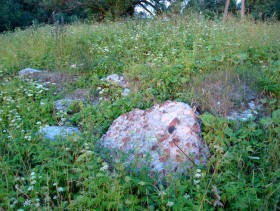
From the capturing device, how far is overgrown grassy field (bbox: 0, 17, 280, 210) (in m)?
2.61

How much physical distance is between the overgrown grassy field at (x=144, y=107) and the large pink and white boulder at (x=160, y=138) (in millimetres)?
152

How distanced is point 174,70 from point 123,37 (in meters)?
2.92

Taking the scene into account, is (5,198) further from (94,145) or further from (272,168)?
(272,168)

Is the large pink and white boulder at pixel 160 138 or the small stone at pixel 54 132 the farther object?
the small stone at pixel 54 132

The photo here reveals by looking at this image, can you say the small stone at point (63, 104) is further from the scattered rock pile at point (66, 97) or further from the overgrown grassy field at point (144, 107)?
the overgrown grassy field at point (144, 107)

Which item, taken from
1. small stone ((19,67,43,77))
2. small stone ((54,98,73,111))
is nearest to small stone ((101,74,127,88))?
small stone ((54,98,73,111))

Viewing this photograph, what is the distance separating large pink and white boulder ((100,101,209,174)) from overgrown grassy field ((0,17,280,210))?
0.50 ft

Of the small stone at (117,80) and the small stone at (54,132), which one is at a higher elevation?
the small stone at (117,80)

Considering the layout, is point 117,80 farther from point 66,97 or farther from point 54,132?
point 54,132

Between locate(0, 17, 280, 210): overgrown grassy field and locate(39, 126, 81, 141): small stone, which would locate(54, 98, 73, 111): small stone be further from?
locate(39, 126, 81, 141): small stone

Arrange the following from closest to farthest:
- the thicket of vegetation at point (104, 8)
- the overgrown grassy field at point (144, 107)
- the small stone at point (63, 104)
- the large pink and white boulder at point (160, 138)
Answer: the overgrown grassy field at point (144, 107), the large pink and white boulder at point (160, 138), the small stone at point (63, 104), the thicket of vegetation at point (104, 8)

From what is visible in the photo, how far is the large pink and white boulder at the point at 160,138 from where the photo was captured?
3.16m

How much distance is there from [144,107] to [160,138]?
2.90ft

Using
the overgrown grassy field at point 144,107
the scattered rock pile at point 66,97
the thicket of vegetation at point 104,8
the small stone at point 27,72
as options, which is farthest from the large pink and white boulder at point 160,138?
the thicket of vegetation at point 104,8
